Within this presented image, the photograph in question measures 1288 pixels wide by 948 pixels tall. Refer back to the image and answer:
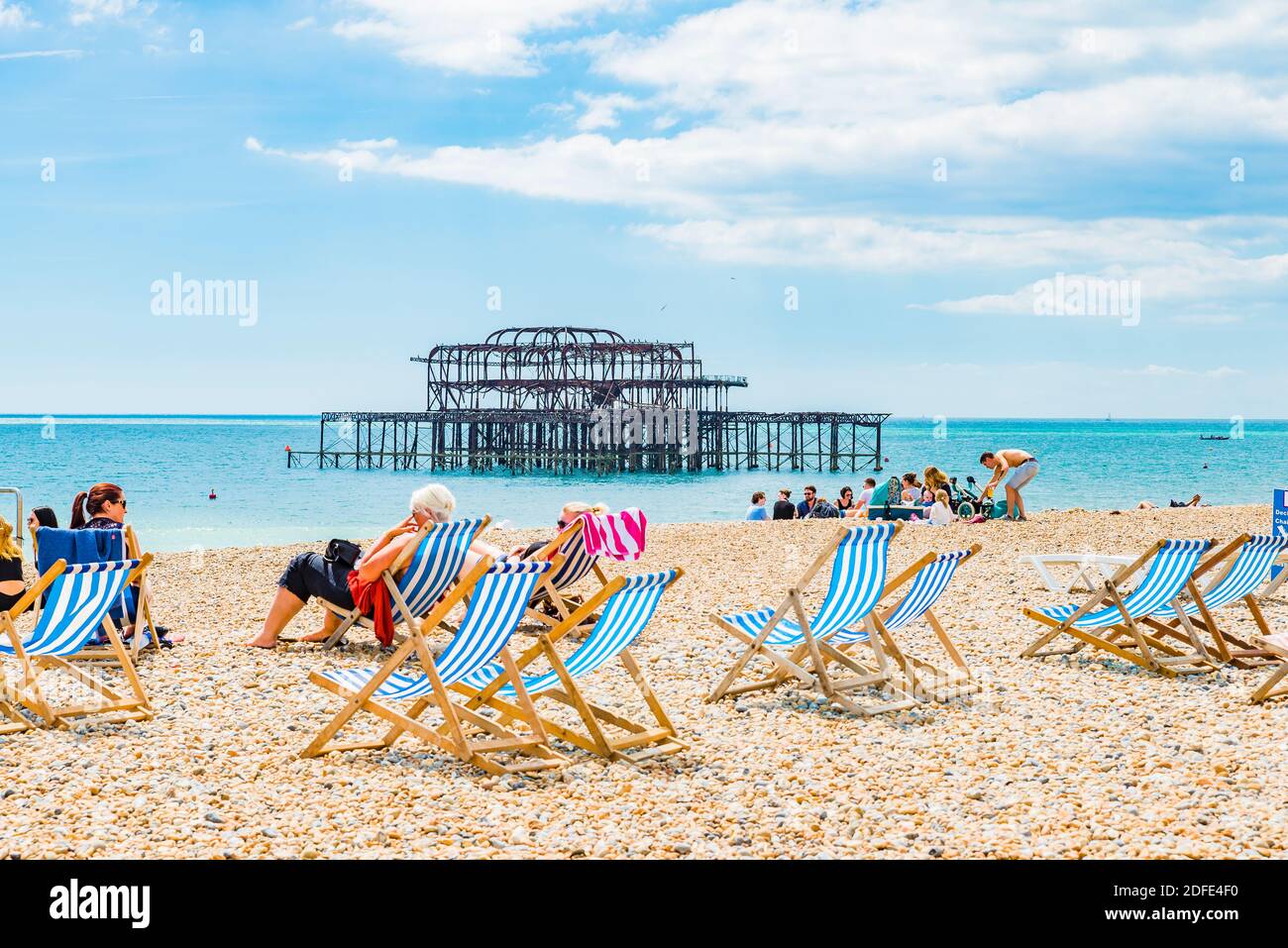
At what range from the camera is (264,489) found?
155 feet

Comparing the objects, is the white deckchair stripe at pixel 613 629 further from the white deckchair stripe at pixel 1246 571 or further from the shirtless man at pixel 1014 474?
the shirtless man at pixel 1014 474

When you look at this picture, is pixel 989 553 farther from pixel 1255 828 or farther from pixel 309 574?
pixel 1255 828

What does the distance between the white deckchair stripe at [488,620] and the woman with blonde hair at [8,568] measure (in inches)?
123

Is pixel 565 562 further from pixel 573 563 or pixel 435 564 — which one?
pixel 435 564

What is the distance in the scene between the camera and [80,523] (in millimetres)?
6930

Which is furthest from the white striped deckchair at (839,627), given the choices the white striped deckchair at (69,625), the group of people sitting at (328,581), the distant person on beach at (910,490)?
the distant person on beach at (910,490)

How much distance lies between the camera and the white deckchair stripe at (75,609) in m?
4.69

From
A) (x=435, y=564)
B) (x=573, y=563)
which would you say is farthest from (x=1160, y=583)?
(x=435, y=564)

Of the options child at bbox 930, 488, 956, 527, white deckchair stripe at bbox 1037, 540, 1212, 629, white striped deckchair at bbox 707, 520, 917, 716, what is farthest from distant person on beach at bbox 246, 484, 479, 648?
child at bbox 930, 488, 956, 527

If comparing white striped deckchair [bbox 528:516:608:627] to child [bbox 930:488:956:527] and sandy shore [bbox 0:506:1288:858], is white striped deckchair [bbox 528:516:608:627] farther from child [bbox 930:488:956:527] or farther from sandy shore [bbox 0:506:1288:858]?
child [bbox 930:488:956:527]

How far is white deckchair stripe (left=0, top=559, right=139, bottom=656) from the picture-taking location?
4.69 meters

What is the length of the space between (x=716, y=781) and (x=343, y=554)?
2.83 metres
